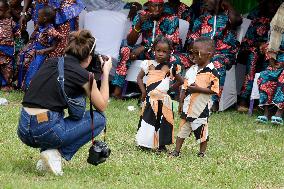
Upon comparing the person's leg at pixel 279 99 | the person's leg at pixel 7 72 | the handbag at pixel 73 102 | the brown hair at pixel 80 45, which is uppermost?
the brown hair at pixel 80 45

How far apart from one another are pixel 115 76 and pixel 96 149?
4.34m

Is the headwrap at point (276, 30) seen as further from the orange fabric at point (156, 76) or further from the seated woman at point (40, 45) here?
the seated woman at point (40, 45)

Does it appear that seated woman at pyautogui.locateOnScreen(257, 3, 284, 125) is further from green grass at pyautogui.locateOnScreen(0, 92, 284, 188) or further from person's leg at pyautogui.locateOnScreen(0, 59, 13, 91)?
person's leg at pyautogui.locateOnScreen(0, 59, 13, 91)

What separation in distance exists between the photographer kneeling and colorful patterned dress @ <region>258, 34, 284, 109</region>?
3.64 meters

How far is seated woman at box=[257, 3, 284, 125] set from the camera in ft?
27.7

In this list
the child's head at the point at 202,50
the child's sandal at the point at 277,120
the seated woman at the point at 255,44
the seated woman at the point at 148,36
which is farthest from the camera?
the seated woman at the point at 255,44

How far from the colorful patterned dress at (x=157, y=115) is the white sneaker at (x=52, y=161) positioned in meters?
1.38

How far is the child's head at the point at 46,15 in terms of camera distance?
30.5 feet

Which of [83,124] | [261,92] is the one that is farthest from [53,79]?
[261,92]

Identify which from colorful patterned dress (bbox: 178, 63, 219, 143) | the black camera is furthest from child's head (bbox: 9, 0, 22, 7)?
the black camera

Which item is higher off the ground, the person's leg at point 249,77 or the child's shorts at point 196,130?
the child's shorts at point 196,130

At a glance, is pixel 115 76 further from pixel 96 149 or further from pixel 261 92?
pixel 96 149

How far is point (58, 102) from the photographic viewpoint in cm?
533

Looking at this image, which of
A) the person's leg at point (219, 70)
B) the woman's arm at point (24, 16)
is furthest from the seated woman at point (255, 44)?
the woman's arm at point (24, 16)
